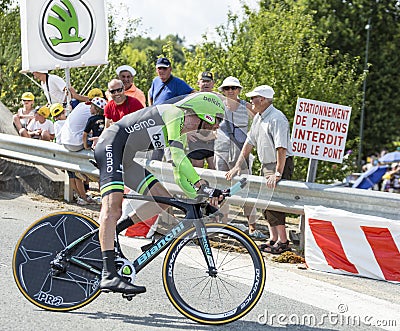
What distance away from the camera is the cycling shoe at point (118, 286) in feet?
19.0

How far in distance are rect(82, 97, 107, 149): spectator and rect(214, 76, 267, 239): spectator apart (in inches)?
68.3

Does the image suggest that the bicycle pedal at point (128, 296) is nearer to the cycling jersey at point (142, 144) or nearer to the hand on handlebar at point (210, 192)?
the cycling jersey at point (142, 144)

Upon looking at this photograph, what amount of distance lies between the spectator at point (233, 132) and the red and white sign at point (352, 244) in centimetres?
116

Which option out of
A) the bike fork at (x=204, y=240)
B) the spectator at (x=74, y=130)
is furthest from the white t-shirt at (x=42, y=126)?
the bike fork at (x=204, y=240)

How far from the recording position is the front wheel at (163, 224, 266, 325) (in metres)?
5.86

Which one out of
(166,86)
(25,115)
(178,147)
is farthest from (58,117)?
(178,147)

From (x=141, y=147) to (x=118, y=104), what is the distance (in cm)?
363

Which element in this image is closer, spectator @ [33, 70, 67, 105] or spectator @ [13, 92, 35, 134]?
spectator @ [33, 70, 67, 105]

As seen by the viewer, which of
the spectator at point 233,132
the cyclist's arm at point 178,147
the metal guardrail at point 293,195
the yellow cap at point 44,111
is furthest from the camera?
the yellow cap at point 44,111

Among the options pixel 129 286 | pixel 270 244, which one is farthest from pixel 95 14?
pixel 129 286

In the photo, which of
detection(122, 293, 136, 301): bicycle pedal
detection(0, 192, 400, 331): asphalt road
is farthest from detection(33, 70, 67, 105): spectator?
detection(122, 293, 136, 301): bicycle pedal

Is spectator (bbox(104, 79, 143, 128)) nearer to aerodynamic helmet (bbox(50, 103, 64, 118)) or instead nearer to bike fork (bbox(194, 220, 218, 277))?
aerodynamic helmet (bbox(50, 103, 64, 118))

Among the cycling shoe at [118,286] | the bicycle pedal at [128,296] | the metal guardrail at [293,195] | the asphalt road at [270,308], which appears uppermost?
the metal guardrail at [293,195]

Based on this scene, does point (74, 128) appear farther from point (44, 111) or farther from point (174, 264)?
point (174, 264)
